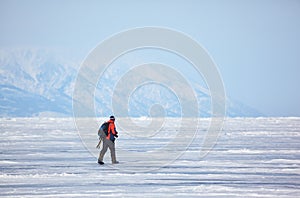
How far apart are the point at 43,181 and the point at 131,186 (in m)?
2.19

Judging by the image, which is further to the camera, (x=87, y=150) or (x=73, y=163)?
(x=87, y=150)

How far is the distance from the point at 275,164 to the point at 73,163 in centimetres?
581

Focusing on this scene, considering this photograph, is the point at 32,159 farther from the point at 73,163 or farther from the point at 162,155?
the point at 162,155

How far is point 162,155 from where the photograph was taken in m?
22.4

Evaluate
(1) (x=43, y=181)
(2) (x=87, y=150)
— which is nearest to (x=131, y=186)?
(1) (x=43, y=181)

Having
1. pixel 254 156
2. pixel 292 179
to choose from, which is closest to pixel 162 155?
pixel 254 156

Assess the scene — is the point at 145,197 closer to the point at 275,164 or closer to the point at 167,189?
the point at 167,189

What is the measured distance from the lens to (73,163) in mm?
19234

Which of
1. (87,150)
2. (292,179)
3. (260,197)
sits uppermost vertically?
(87,150)

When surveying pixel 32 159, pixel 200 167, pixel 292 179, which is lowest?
pixel 292 179

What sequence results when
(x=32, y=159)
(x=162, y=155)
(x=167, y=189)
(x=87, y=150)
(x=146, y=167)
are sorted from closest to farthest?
(x=167, y=189) < (x=146, y=167) < (x=32, y=159) < (x=162, y=155) < (x=87, y=150)

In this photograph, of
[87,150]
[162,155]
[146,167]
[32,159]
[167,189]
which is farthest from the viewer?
[87,150]

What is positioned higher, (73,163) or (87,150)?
(87,150)

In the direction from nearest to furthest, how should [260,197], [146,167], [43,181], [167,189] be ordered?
[260,197] < [167,189] < [43,181] < [146,167]
